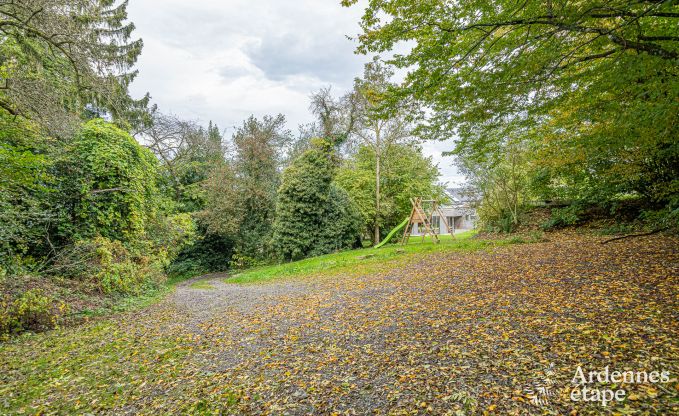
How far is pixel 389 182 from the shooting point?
69.5 feet

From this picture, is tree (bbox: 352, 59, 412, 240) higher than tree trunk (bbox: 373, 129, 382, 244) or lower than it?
higher

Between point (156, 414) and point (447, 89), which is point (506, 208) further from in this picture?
point (156, 414)

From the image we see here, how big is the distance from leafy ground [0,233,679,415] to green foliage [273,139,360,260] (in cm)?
1009

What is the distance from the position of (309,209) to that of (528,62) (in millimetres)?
13001

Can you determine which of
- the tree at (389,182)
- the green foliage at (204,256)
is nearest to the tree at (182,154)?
the green foliage at (204,256)

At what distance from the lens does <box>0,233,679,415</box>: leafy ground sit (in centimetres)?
278

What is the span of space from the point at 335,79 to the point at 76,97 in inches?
585

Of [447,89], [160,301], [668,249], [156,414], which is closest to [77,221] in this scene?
[160,301]

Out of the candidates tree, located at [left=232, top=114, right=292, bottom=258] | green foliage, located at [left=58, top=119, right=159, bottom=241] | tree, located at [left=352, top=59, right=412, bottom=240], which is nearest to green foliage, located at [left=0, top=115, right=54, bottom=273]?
green foliage, located at [left=58, top=119, right=159, bottom=241]

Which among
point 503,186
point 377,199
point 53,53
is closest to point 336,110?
point 377,199

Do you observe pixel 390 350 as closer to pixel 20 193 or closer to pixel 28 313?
pixel 28 313

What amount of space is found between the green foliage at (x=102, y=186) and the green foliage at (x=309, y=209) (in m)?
7.48

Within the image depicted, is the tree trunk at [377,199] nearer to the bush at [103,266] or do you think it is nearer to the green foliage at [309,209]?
the green foliage at [309,209]

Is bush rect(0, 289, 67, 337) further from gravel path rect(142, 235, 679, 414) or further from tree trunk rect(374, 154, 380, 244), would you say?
tree trunk rect(374, 154, 380, 244)
